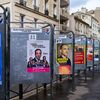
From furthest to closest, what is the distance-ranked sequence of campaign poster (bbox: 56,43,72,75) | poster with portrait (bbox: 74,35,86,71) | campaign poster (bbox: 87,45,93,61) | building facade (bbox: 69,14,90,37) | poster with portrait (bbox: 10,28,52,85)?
building facade (bbox: 69,14,90,37), campaign poster (bbox: 87,45,93,61), poster with portrait (bbox: 74,35,86,71), campaign poster (bbox: 56,43,72,75), poster with portrait (bbox: 10,28,52,85)

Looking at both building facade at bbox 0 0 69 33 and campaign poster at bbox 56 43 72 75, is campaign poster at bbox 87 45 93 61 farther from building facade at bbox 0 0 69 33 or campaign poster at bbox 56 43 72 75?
building facade at bbox 0 0 69 33

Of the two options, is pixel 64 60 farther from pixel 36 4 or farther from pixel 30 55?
pixel 36 4

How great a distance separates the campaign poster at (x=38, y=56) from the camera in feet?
30.8

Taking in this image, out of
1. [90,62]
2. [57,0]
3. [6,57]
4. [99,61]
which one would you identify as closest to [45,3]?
[57,0]

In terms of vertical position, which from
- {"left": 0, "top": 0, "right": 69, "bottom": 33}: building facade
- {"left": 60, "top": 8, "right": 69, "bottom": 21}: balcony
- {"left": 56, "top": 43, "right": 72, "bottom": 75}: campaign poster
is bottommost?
{"left": 56, "top": 43, "right": 72, "bottom": 75}: campaign poster

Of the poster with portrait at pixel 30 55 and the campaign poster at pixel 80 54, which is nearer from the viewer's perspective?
the poster with portrait at pixel 30 55

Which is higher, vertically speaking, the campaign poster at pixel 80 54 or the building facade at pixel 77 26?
the building facade at pixel 77 26

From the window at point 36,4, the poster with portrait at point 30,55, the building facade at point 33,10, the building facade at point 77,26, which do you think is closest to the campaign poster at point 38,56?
the poster with portrait at point 30,55

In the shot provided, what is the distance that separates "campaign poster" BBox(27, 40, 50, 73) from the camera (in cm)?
940

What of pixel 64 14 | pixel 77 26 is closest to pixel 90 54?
pixel 64 14

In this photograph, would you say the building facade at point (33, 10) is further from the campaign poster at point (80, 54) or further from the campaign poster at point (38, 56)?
the campaign poster at point (38, 56)

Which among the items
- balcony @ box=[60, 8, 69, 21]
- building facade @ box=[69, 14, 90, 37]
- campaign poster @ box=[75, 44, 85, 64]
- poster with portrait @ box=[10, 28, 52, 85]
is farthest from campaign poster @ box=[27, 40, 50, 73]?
building facade @ box=[69, 14, 90, 37]

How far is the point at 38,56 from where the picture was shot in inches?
374

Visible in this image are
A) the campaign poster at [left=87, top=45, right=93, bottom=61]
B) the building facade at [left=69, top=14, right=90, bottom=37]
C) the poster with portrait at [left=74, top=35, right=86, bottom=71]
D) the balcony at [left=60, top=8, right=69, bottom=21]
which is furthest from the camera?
the building facade at [left=69, top=14, right=90, bottom=37]
